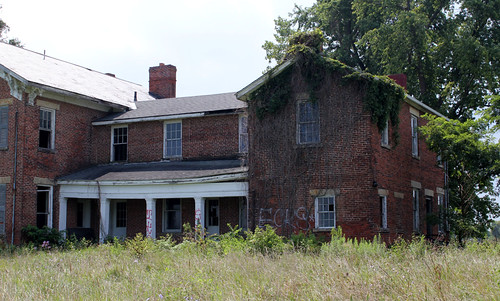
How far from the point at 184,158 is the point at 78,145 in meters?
4.77

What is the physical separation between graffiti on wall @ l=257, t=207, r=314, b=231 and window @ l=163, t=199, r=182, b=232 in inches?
209

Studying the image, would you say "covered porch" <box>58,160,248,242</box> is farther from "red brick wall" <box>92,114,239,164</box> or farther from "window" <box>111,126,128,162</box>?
"window" <box>111,126,128,162</box>

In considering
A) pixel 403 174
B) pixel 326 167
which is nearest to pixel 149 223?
pixel 326 167

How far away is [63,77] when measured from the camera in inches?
1037

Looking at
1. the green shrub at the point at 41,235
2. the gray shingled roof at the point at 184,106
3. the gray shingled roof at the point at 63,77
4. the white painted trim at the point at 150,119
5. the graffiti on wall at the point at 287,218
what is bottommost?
the green shrub at the point at 41,235

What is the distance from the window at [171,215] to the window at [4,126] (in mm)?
6784

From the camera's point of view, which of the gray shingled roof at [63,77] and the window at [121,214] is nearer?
the gray shingled roof at [63,77]

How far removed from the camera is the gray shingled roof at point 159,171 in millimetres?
22312

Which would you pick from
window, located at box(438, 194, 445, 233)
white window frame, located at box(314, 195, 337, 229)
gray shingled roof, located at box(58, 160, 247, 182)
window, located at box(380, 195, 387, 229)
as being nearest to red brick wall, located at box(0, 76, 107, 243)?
gray shingled roof, located at box(58, 160, 247, 182)

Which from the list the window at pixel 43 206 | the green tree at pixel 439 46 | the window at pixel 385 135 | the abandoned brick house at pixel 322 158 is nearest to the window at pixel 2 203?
the window at pixel 43 206

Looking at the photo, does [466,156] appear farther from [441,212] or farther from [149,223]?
[149,223]

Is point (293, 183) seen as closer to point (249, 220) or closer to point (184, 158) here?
point (249, 220)

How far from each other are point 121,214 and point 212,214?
446cm

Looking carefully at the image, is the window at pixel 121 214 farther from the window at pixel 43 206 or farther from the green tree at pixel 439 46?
the green tree at pixel 439 46
